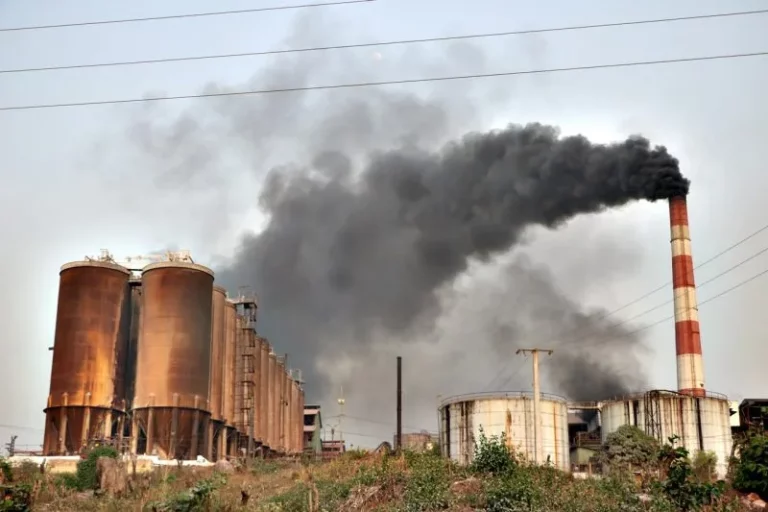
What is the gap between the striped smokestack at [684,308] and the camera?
5356 cm

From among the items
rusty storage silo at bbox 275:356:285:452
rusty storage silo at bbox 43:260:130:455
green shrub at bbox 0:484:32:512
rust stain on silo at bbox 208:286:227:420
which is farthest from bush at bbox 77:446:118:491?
rusty storage silo at bbox 275:356:285:452

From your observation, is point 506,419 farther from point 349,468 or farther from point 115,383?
point 115,383

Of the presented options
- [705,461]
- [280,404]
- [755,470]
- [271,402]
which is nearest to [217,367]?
[271,402]

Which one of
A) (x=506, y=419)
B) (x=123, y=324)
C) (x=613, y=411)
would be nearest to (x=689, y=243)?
(x=613, y=411)

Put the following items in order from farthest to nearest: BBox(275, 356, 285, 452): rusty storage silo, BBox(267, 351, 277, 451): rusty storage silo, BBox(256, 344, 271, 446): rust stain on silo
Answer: BBox(275, 356, 285, 452): rusty storage silo < BBox(267, 351, 277, 451): rusty storage silo < BBox(256, 344, 271, 446): rust stain on silo

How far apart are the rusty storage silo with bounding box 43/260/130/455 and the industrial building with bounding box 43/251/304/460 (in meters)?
0.06

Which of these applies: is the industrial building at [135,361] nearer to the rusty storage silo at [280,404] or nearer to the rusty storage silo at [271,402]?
the rusty storage silo at [271,402]

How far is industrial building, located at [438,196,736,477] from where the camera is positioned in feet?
143

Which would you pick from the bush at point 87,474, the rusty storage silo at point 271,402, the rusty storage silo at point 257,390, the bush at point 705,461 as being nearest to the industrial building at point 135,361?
the rusty storage silo at point 257,390

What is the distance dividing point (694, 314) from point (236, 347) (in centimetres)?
3538

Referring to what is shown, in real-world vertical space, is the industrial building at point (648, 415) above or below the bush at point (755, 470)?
above

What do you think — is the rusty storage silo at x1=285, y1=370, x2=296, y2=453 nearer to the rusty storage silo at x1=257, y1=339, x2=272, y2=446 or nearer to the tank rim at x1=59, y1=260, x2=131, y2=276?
the rusty storage silo at x1=257, y1=339, x2=272, y2=446

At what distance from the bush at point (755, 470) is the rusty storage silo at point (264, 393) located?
51.4 m

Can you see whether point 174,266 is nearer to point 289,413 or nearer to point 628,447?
point 628,447
